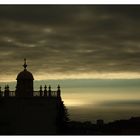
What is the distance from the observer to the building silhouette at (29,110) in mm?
8773

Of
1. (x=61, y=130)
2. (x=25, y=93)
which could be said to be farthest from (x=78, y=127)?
(x=25, y=93)

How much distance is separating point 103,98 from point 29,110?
2.03 metres

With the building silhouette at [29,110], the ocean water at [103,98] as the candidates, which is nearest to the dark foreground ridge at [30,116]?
the building silhouette at [29,110]

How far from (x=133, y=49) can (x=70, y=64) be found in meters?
1.02

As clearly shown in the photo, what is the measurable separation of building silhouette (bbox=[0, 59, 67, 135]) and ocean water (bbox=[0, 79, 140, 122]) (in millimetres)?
370

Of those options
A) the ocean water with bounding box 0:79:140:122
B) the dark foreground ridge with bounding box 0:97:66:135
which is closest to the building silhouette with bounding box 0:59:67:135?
the dark foreground ridge with bounding box 0:97:66:135

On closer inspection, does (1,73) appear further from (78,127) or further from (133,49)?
(133,49)

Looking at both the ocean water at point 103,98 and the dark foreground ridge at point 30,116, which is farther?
the dark foreground ridge at point 30,116

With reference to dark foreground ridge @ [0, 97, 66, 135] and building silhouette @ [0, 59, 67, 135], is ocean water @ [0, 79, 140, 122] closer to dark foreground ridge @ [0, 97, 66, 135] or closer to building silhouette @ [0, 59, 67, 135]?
building silhouette @ [0, 59, 67, 135]

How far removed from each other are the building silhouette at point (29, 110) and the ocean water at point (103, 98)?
37cm

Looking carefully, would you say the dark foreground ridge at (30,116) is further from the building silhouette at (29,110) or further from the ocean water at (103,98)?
the ocean water at (103,98)

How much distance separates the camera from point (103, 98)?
8.40 m

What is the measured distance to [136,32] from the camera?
8.39 m

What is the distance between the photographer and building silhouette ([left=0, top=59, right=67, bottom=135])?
28.8ft
